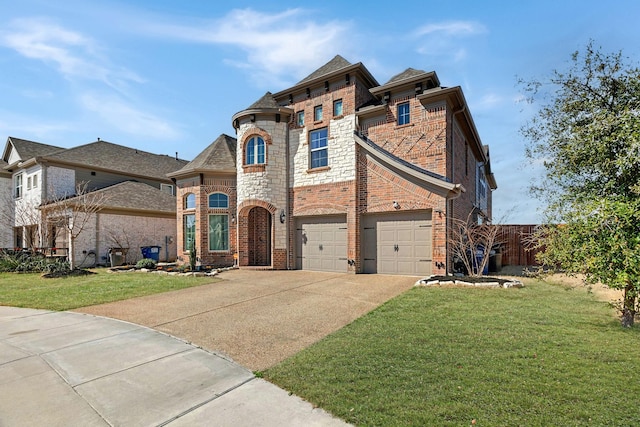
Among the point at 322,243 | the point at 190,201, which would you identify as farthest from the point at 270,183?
the point at 190,201

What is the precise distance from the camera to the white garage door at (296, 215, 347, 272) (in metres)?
13.3

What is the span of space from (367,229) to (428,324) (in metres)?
7.21

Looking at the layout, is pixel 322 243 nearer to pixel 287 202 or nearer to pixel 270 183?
pixel 287 202

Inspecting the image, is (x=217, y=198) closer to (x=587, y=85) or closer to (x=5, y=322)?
(x=5, y=322)

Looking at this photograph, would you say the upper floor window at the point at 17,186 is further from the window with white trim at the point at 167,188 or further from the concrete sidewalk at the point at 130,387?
the concrete sidewalk at the point at 130,387

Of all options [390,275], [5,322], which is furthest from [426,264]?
[5,322]

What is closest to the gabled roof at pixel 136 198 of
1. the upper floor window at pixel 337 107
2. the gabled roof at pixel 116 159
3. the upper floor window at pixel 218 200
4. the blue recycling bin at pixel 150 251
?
the gabled roof at pixel 116 159

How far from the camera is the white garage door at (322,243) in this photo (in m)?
13.3

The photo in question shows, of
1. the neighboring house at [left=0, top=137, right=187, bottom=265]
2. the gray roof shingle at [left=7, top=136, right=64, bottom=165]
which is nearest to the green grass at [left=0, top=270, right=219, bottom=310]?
the neighboring house at [left=0, top=137, right=187, bottom=265]

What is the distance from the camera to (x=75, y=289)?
1001 cm

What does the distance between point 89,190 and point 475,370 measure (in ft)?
80.7

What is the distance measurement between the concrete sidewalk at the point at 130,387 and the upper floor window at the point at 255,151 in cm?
1045

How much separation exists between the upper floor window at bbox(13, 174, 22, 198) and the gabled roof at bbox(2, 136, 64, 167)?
1.62 meters

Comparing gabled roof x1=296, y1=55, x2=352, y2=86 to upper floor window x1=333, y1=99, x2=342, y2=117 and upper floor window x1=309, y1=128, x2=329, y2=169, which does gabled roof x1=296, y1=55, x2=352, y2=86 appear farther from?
upper floor window x1=309, y1=128, x2=329, y2=169
